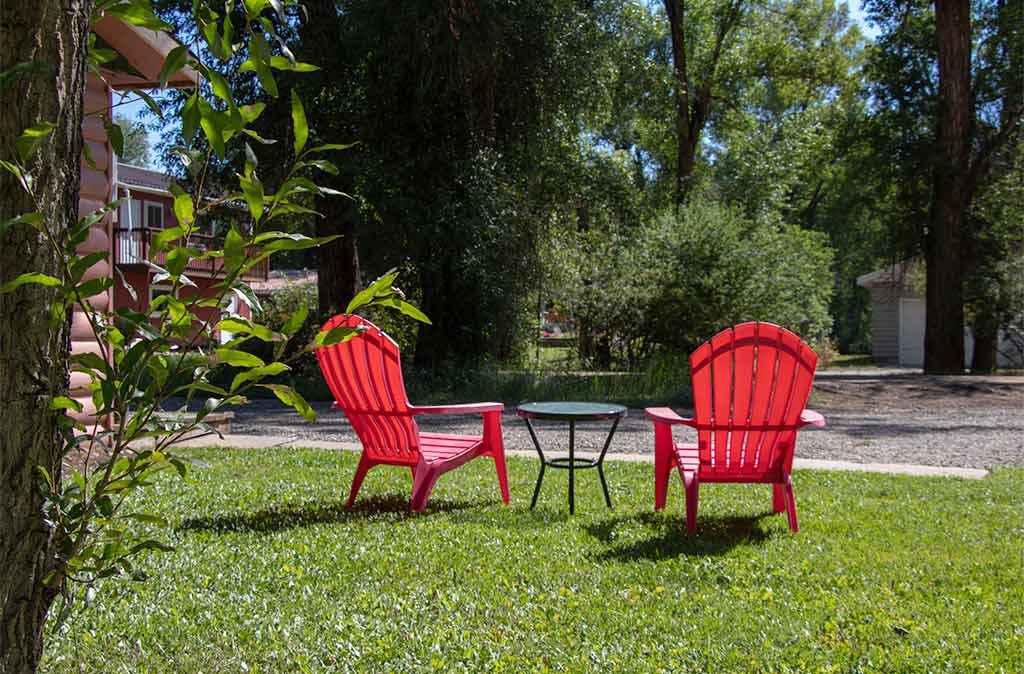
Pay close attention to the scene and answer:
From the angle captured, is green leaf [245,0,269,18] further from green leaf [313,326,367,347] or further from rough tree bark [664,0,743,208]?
rough tree bark [664,0,743,208]

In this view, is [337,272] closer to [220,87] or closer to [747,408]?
[747,408]

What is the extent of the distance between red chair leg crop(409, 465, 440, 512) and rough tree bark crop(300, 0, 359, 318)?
8.61 meters

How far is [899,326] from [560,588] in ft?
100

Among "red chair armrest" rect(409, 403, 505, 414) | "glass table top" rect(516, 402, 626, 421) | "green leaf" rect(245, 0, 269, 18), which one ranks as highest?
"green leaf" rect(245, 0, 269, 18)

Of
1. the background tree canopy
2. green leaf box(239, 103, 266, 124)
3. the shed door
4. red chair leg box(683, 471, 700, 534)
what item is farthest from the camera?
the shed door

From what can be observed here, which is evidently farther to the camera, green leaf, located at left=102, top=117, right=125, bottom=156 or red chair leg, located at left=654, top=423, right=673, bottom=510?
red chair leg, located at left=654, top=423, right=673, bottom=510

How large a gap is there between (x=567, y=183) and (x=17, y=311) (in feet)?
50.7

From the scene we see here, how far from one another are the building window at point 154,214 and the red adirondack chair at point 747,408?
2997 centimetres

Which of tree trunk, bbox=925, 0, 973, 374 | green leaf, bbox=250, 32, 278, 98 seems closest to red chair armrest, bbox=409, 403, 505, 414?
green leaf, bbox=250, 32, 278, 98

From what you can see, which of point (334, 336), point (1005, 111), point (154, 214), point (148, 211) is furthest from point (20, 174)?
point (154, 214)

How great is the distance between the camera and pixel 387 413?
561cm

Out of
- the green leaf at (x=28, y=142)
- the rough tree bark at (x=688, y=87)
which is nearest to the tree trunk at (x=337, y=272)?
the rough tree bark at (x=688, y=87)

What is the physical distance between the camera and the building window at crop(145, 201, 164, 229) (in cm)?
3200

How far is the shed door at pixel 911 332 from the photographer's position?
102ft
